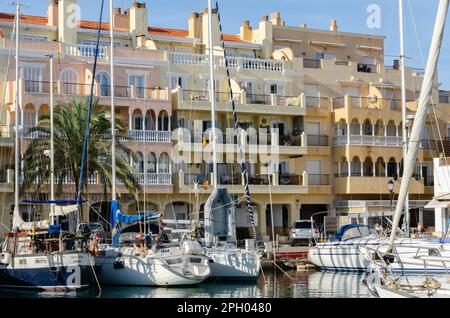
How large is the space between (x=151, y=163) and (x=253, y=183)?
798cm

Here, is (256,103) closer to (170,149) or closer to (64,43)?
(170,149)

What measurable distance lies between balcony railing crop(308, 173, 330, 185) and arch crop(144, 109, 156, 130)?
13.2 meters

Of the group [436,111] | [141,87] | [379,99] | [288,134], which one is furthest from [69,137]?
[436,111]

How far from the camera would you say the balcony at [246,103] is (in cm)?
6112

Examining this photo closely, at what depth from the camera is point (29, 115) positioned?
55656mm

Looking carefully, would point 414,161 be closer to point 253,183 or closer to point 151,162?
point 151,162

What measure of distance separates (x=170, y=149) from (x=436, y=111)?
77.6ft

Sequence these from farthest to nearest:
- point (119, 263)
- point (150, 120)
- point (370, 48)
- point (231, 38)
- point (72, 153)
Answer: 1. point (370, 48)
2. point (231, 38)
3. point (150, 120)
4. point (72, 153)
5. point (119, 263)

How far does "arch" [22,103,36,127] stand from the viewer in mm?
55309

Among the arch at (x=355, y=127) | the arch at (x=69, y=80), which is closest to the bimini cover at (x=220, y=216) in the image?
the arch at (x=69, y=80)

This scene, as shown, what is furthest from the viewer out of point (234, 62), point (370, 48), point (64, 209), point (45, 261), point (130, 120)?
point (370, 48)

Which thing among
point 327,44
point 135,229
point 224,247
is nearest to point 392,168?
point 327,44

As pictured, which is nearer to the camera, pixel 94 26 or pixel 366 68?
pixel 94 26

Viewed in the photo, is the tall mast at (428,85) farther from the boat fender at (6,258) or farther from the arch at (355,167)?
the arch at (355,167)
